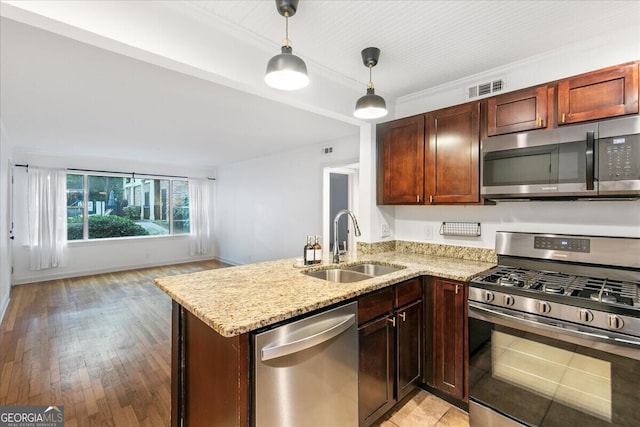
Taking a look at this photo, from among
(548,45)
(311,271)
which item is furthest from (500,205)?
(311,271)

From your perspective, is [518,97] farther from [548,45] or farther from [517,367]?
[517,367]

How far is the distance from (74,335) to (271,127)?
10.9ft

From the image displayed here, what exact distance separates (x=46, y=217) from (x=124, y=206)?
1367 mm

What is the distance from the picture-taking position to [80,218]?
6305 millimetres

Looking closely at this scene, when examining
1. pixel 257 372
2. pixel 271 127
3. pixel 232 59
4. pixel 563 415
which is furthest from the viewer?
pixel 271 127

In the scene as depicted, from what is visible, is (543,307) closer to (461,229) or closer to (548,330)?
(548,330)

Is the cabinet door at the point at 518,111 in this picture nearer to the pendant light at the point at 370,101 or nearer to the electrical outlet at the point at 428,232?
the pendant light at the point at 370,101

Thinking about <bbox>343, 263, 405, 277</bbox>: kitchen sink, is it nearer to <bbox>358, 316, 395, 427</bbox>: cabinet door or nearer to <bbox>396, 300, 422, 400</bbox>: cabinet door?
<bbox>396, 300, 422, 400</bbox>: cabinet door

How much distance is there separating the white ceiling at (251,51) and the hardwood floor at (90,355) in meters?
2.30

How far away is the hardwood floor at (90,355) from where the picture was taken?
2.13m

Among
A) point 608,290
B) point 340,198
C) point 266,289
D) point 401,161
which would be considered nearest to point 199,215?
point 340,198

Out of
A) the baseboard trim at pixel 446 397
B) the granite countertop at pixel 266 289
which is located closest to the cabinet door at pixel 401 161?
the granite countertop at pixel 266 289

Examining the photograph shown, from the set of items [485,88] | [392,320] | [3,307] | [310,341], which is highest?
[485,88]

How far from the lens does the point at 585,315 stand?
1483 millimetres
